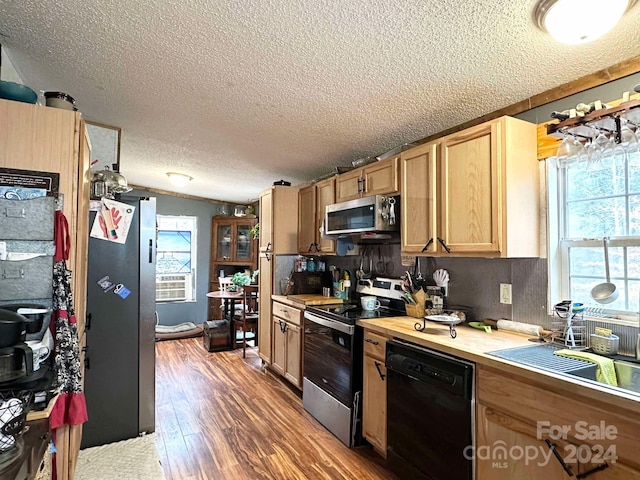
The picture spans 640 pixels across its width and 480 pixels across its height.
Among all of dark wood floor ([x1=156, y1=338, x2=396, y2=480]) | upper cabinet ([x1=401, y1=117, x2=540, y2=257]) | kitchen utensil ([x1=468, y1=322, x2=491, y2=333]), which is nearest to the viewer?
upper cabinet ([x1=401, y1=117, x2=540, y2=257])

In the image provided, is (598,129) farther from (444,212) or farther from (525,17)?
(444,212)

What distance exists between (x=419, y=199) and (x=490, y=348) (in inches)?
41.1

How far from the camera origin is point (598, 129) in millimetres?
1631

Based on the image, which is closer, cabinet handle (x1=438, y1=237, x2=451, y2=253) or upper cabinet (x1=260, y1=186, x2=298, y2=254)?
cabinet handle (x1=438, y1=237, x2=451, y2=253)

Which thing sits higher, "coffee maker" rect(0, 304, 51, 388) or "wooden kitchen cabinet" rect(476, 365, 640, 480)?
"coffee maker" rect(0, 304, 51, 388)

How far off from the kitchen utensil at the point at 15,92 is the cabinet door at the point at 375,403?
7.45 ft

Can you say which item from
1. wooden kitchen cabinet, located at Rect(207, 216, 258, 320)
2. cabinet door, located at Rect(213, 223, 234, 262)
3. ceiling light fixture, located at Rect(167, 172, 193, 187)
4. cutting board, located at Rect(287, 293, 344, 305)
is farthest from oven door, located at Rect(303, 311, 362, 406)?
cabinet door, located at Rect(213, 223, 234, 262)

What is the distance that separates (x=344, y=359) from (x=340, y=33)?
2009mm

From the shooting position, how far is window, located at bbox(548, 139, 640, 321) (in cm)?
174

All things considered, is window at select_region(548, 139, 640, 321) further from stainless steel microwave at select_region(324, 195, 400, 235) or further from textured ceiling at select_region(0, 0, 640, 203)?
stainless steel microwave at select_region(324, 195, 400, 235)

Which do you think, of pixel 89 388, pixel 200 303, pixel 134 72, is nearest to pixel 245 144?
pixel 134 72

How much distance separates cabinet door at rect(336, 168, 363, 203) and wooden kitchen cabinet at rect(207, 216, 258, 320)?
3397 millimetres

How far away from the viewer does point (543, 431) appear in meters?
1.43

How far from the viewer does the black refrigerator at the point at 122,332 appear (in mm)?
2537
